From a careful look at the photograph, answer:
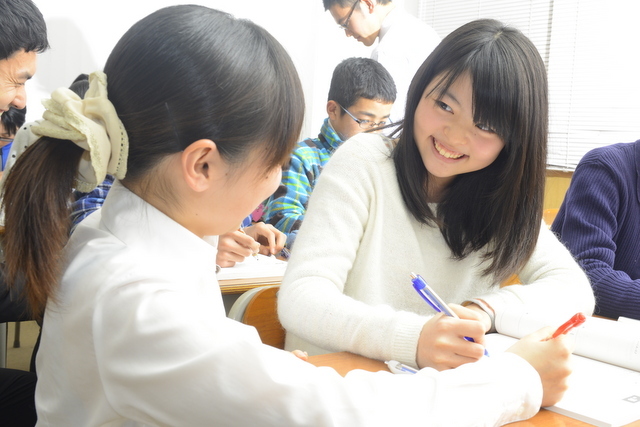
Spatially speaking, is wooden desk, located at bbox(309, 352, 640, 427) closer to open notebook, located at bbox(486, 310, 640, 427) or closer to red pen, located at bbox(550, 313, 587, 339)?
open notebook, located at bbox(486, 310, 640, 427)

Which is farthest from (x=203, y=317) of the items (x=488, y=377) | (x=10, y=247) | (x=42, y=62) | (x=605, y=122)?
(x=605, y=122)

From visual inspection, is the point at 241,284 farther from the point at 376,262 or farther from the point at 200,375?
the point at 200,375

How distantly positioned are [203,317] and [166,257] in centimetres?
13

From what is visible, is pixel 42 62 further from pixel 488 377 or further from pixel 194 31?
pixel 488 377

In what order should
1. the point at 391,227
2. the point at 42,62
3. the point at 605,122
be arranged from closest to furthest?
1. the point at 391,227
2. the point at 42,62
3. the point at 605,122

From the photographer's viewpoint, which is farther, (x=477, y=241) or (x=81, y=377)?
(x=477, y=241)

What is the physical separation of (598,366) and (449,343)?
0.26 meters

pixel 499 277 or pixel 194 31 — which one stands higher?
pixel 194 31

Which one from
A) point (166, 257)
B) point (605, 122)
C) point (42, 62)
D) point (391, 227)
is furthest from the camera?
point (605, 122)

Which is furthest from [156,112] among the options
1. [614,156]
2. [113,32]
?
[113,32]

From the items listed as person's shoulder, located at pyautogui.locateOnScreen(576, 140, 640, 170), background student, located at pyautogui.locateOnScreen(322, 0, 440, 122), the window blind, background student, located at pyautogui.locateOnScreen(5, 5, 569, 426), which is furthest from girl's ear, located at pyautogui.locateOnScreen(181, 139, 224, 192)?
the window blind

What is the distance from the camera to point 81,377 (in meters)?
0.66

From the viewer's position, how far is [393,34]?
339cm

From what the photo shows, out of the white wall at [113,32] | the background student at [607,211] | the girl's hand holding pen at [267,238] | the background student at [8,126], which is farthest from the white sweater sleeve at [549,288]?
the background student at [8,126]
